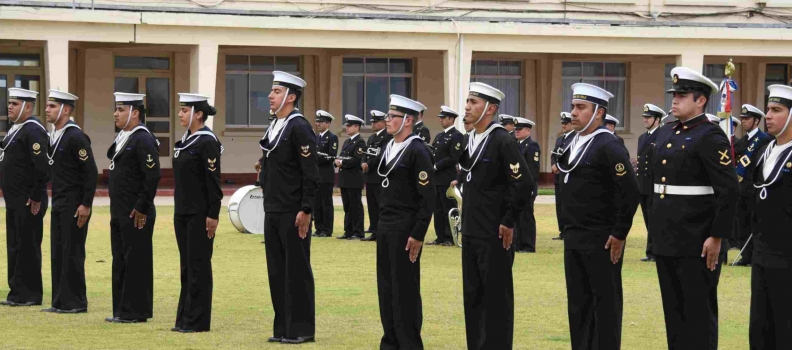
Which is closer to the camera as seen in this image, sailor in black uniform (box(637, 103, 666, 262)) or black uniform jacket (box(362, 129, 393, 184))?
sailor in black uniform (box(637, 103, 666, 262))

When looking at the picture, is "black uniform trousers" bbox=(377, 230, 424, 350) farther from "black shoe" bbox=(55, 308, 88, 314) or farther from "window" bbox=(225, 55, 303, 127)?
"window" bbox=(225, 55, 303, 127)

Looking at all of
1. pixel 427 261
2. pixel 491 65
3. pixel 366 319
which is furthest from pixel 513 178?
Result: pixel 491 65

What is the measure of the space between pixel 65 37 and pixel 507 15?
11368 millimetres

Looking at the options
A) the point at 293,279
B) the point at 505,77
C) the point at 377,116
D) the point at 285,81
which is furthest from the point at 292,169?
the point at 505,77

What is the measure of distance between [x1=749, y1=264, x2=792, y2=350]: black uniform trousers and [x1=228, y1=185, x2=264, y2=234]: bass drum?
1390cm

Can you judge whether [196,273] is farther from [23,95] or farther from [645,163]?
[645,163]

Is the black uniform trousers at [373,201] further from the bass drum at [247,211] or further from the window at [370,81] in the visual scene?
the window at [370,81]

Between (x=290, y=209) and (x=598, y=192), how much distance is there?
277 cm

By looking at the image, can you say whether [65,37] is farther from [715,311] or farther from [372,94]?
[715,311]

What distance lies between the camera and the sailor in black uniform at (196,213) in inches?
436

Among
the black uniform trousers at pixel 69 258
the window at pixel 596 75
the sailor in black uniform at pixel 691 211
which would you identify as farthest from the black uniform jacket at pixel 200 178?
the window at pixel 596 75

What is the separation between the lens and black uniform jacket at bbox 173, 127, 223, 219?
11086 millimetres

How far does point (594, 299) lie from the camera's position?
884 centimetres

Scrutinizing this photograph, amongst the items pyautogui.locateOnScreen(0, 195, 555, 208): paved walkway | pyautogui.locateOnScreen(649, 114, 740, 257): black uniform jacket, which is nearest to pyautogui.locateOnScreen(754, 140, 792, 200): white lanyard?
pyautogui.locateOnScreen(649, 114, 740, 257): black uniform jacket
